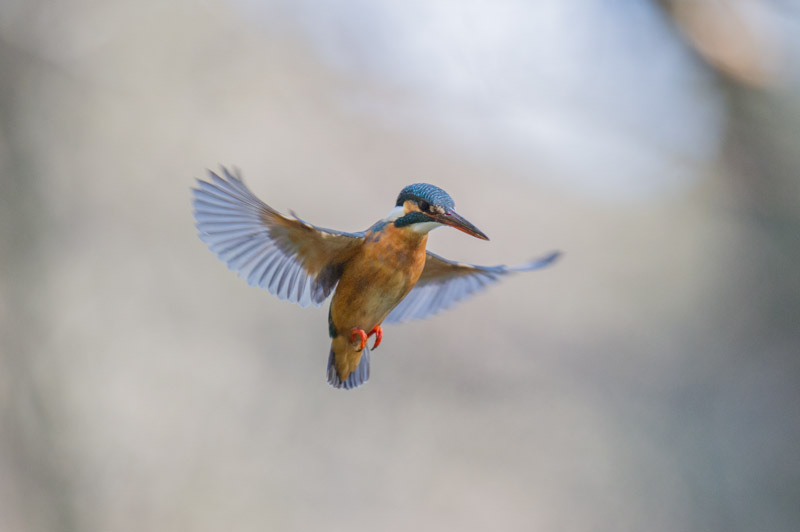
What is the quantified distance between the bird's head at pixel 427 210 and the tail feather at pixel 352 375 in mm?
213

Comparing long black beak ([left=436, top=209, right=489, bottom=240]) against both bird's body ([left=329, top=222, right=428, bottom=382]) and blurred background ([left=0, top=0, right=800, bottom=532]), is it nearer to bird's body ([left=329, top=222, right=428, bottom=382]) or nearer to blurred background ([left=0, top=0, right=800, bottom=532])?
bird's body ([left=329, top=222, right=428, bottom=382])

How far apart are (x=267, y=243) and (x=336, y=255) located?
0.07 m

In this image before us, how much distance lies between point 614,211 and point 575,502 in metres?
1.54

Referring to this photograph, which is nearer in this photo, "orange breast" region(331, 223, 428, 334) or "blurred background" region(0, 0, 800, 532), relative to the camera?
"orange breast" region(331, 223, 428, 334)

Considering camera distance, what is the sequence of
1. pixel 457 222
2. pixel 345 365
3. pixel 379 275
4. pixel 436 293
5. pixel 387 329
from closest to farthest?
pixel 457 222 < pixel 379 275 < pixel 345 365 < pixel 436 293 < pixel 387 329

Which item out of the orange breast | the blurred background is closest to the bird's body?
the orange breast

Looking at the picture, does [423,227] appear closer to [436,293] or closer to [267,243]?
[267,243]

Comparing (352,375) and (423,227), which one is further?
(352,375)

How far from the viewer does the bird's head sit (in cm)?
57

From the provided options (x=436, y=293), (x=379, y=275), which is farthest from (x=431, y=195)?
(x=436, y=293)

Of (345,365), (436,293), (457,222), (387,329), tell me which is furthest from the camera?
(387,329)

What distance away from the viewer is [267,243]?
74 cm

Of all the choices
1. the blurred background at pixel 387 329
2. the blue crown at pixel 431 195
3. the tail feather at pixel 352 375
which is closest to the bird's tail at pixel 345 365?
the tail feather at pixel 352 375

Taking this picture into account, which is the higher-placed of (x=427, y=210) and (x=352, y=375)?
(x=427, y=210)
